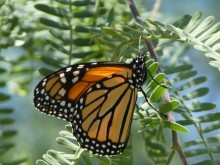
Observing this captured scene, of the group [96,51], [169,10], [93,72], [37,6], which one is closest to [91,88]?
[93,72]

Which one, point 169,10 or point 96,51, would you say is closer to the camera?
point 96,51

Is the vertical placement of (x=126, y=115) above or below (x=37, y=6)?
below

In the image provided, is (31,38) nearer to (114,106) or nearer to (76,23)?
(76,23)

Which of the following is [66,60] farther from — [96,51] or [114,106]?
[114,106]

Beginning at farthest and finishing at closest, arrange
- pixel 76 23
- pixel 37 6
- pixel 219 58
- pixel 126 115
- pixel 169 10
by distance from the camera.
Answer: pixel 169 10 < pixel 76 23 < pixel 37 6 < pixel 126 115 < pixel 219 58

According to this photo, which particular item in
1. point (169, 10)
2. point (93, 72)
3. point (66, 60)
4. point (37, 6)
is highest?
point (169, 10)

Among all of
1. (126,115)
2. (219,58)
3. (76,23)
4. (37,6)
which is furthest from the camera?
(76,23)
